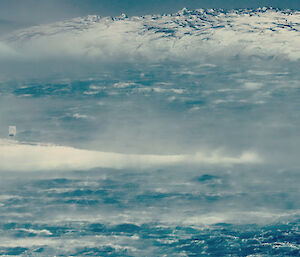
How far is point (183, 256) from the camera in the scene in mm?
88562

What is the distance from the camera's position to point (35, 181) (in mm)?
149375

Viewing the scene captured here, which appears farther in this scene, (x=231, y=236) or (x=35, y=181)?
(x=35, y=181)

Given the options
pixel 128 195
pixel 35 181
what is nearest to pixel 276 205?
pixel 128 195

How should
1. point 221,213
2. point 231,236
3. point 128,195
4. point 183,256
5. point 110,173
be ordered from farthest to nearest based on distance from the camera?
point 110,173 → point 128,195 → point 221,213 → point 231,236 → point 183,256

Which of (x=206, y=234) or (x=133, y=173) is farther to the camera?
(x=133, y=173)

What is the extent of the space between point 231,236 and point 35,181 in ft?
222

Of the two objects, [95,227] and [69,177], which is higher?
[69,177]

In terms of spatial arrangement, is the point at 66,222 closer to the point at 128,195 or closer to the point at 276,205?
the point at 128,195

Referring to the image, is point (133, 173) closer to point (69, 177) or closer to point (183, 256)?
point (69, 177)

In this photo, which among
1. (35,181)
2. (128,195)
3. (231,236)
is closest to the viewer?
(231,236)

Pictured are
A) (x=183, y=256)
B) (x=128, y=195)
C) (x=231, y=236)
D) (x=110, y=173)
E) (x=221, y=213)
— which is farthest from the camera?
(x=110, y=173)

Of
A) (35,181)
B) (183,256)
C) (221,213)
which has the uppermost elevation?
(35,181)

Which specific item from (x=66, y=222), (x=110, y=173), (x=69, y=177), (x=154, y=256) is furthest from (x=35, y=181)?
(x=154, y=256)

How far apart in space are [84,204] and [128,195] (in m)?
12.8
